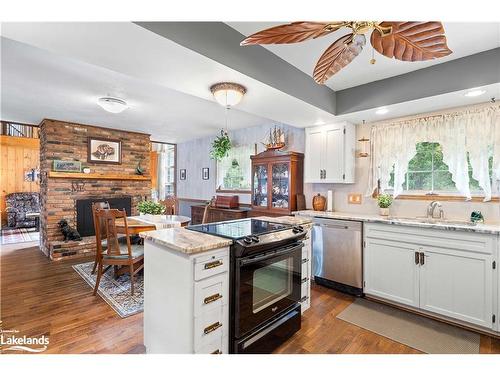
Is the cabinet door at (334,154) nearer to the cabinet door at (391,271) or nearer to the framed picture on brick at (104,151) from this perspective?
the cabinet door at (391,271)

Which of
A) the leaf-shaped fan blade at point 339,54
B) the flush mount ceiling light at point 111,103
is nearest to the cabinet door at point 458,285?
the leaf-shaped fan blade at point 339,54

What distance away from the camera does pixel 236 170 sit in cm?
531

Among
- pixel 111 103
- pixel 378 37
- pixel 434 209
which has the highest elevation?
pixel 111 103

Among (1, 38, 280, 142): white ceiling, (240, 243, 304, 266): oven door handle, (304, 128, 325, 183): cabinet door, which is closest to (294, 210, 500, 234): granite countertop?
(304, 128, 325, 183): cabinet door

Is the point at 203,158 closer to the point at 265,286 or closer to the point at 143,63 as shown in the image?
the point at 143,63

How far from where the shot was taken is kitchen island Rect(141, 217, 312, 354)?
1562 millimetres

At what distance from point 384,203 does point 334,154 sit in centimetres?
90

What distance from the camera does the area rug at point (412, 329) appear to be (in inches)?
83.0

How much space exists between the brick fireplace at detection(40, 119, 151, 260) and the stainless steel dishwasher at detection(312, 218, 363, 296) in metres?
4.04

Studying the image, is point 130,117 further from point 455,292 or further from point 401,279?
point 455,292

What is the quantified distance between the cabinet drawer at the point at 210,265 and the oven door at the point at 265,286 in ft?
0.33

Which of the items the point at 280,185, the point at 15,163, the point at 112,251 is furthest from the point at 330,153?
the point at 15,163

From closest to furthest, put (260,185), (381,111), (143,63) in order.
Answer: (143,63), (381,111), (260,185)

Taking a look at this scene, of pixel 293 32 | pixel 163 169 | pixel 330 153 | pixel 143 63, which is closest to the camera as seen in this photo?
pixel 293 32
